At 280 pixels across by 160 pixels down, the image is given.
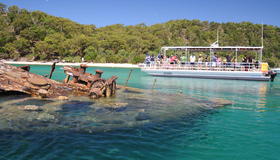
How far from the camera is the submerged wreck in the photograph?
10.7 metres

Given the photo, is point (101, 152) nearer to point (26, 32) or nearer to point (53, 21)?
point (26, 32)

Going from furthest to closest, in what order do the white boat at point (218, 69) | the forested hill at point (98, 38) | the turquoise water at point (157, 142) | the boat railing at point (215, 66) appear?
the forested hill at point (98, 38), the boat railing at point (215, 66), the white boat at point (218, 69), the turquoise water at point (157, 142)

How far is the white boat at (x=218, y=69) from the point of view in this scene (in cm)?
2570

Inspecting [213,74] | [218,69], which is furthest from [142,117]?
[218,69]

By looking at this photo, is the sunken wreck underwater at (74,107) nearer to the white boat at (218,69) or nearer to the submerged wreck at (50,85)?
the submerged wreck at (50,85)

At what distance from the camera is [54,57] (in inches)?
2795

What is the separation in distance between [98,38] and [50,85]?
70.3 m

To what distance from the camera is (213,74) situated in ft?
88.7

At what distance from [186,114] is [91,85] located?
5205mm

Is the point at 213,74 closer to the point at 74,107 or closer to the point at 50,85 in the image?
the point at 50,85

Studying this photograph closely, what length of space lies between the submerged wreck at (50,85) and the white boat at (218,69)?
A: 1686cm

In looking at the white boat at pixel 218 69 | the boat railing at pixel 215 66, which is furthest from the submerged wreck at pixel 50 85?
the boat railing at pixel 215 66

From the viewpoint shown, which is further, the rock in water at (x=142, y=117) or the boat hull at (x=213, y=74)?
the boat hull at (x=213, y=74)

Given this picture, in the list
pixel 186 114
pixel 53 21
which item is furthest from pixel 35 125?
pixel 53 21
